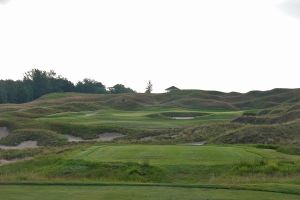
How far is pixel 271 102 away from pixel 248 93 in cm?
1240

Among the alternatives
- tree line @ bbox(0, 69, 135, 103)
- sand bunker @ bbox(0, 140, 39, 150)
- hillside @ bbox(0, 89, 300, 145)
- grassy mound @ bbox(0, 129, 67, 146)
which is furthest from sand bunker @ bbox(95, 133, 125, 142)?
tree line @ bbox(0, 69, 135, 103)

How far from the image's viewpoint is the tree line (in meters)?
132

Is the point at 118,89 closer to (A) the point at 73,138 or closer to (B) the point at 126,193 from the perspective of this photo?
(A) the point at 73,138

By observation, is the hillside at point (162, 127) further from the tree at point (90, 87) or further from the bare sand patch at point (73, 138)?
the tree at point (90, 87)

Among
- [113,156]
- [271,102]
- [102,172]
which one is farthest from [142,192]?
[271,102]

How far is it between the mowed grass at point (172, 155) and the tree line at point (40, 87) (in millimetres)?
101391

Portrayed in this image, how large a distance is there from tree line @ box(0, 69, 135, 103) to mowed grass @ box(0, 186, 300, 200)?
113 metres

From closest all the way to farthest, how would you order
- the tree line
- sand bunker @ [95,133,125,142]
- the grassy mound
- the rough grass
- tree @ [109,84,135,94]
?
the rough grass → the grassy mound → sand bunker @ [95,133,125,142] → the tree line → tree @ [109,84,135,94]

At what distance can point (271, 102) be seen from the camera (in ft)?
303

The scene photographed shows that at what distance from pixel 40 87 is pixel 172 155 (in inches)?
4847

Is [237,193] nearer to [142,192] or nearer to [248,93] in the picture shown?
[142,192]

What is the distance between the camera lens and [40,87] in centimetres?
14688

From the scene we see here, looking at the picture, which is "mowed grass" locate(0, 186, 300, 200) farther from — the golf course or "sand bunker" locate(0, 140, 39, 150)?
"sand bunker" locate(0, 140, 39, 150)

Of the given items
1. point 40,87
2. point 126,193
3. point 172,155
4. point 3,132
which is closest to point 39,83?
point 40,87
